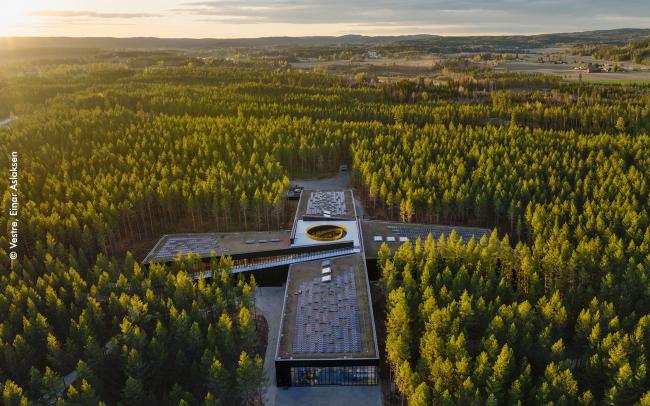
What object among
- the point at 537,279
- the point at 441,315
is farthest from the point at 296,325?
the point at 537,279

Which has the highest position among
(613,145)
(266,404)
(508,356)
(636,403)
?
(613,145)

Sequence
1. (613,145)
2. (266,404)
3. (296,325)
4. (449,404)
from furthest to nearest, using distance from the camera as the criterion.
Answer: (613,145)
(296,325)
(266,404)
(449,404)

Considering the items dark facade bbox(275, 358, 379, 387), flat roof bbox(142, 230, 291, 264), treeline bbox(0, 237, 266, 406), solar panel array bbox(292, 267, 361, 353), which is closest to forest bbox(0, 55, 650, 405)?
treeline bbox(0, 237, 266, 406)

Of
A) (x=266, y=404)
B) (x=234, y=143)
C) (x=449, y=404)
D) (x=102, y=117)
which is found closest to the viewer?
(x=449, y=404)

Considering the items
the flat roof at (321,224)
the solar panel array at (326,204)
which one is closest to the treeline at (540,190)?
the solar panel array at (326,204)

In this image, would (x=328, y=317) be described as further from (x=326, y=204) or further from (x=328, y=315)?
(x=326, y=204)

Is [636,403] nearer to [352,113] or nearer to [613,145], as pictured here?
[613,145]

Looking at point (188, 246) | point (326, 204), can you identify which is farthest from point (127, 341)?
point (326, 204)
